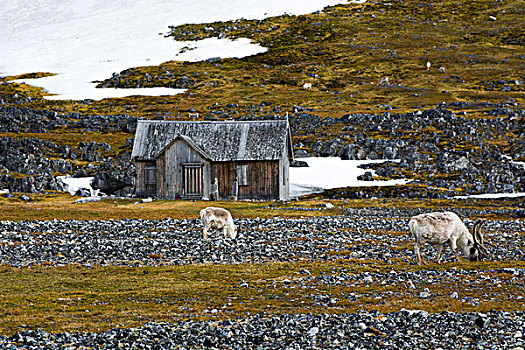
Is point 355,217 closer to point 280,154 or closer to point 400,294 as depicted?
point 280,154

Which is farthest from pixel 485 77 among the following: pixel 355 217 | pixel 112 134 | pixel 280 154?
pixel 355 217

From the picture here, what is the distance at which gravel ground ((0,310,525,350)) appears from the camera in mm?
11625

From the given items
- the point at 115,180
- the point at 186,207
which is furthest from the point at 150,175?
the point at 115,180

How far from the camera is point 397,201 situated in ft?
182

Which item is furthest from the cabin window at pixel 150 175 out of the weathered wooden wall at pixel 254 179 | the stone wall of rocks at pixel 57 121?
the stone wall of rocks at pixel 57 121

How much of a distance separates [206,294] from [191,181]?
39.6 m

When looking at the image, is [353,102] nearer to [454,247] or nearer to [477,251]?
[477,251]

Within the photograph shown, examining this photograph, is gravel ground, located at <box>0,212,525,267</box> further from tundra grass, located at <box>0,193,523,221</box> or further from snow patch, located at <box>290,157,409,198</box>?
snow patch, located at <box>290,157,409,198</box>

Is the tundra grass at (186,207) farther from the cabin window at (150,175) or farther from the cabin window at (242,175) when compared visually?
the cabin window at (242,175)

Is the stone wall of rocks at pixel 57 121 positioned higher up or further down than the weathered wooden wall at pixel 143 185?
higher up

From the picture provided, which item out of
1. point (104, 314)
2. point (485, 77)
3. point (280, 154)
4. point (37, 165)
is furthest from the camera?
point (485, 77)

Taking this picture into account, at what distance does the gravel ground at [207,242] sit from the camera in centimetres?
2366

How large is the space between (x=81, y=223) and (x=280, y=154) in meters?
23.9

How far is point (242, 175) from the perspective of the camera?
5591 cm
